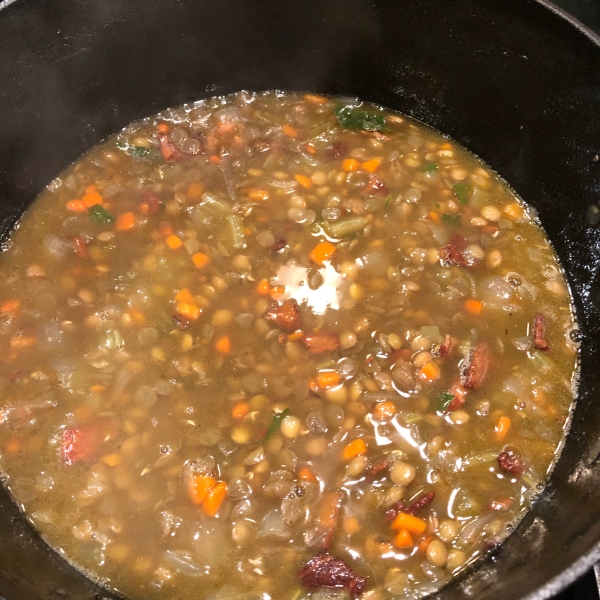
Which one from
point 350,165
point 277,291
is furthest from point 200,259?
point 350,165

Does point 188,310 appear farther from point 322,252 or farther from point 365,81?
point 365,81

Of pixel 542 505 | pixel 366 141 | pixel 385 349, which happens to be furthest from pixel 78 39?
pixel 542 505

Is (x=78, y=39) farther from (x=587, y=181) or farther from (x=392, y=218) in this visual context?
(x=587, y=181)

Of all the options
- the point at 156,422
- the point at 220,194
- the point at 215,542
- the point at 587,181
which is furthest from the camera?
the point at 220,194

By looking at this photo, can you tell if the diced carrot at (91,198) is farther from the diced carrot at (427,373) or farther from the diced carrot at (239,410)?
the diced carrot at (427,373)

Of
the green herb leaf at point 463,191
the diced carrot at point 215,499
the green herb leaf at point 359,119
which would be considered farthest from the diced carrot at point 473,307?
the diced carrot at point 215,499

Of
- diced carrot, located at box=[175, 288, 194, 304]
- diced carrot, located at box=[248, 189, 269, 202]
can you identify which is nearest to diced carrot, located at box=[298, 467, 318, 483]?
diced carrot, located at box=[175, 288, 194, 304]
